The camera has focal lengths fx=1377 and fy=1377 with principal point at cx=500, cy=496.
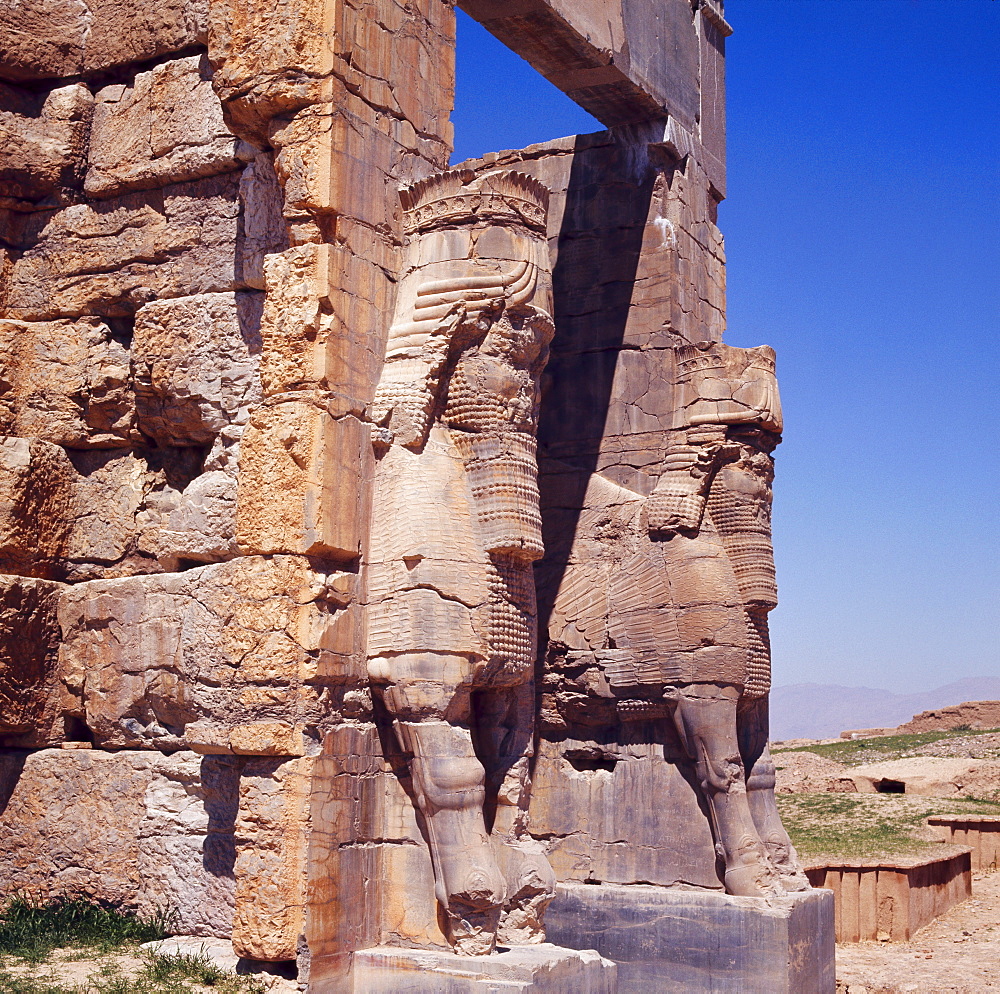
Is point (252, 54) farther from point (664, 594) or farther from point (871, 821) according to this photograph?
point (871, 821)

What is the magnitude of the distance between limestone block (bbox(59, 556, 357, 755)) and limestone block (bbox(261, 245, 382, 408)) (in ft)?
2.31

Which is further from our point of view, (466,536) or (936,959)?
(936,959)

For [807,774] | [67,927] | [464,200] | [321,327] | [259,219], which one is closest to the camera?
[321,327]

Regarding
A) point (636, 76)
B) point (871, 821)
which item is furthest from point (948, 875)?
point (636, 76)

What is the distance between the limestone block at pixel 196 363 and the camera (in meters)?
6.45

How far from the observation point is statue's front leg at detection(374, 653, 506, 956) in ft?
16.6

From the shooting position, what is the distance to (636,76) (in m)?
7.88

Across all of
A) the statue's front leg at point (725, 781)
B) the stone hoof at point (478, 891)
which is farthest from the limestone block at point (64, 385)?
the statue's front leg at point (725, 781)

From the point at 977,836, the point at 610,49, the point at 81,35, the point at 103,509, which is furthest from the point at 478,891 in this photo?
the point at 977,836

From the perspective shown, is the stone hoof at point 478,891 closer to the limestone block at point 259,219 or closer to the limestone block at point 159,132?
the limestone block at point 259,219

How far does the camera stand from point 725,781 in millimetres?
7027

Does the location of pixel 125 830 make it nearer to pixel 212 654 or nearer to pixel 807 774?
pixel 212 654

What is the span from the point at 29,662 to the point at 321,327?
255 cm

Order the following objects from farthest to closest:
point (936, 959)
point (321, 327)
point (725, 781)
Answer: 1. point (936, 959)
2. point (725, 781)
3. point (321, 327)
